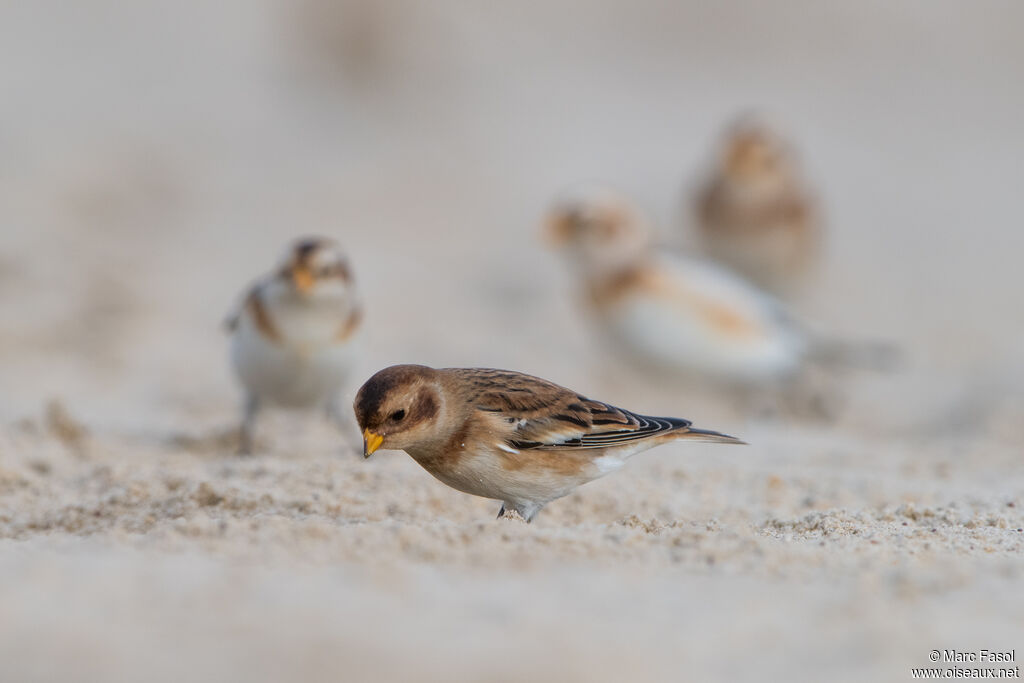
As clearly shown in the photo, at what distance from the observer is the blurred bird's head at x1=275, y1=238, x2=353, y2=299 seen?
613cm

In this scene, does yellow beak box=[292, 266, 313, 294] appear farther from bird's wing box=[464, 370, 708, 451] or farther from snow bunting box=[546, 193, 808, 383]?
snow bunting box=[546, 193, 808, 383]

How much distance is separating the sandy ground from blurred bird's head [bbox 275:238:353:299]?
31.5 inches

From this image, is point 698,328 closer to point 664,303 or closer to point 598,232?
point 664,303

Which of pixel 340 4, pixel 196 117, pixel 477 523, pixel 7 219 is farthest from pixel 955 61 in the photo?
pixel 477 523

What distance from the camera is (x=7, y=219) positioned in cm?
1058

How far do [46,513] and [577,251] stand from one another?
16.2 ft

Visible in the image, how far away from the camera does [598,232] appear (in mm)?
8875

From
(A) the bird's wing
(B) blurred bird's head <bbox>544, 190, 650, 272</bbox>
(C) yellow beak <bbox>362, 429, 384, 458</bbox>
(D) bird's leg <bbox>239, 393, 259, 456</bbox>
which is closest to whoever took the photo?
(C) yellow beak <bbox>362, 429, 384, 458</bbox>

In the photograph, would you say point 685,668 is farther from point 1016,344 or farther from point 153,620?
point 1016,344

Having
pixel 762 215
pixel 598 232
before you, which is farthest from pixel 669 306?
pixel 762 215

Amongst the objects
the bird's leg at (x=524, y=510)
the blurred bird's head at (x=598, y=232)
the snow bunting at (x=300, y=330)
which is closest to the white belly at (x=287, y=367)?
the snow bunting at (x=300, y=330)

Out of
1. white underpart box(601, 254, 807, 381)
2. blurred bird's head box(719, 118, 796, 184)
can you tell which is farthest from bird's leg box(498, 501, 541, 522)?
blurred bird's head box(719, 118, 796, 184)

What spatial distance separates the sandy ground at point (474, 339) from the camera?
3.16 m

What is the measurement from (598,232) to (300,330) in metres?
3.21
